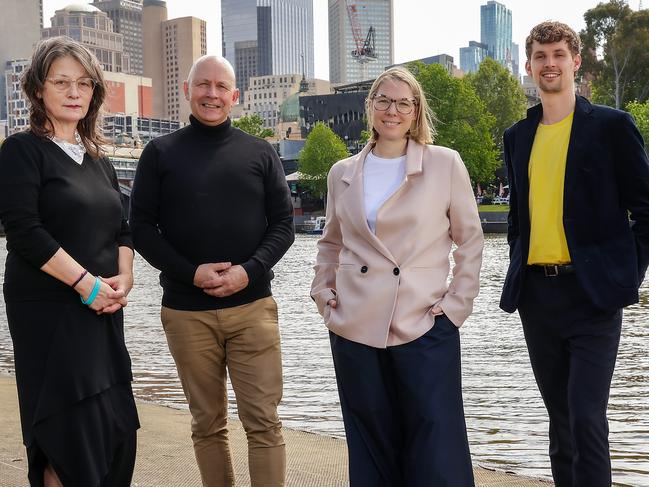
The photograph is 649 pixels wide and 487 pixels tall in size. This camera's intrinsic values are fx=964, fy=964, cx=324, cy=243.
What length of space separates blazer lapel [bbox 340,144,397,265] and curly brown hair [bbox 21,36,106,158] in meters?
0.91

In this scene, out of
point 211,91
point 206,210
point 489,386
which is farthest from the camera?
point 489,386

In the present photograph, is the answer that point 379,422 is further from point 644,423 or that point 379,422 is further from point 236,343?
point 644,423

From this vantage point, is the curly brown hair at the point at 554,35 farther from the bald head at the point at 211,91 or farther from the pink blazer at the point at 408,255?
the bald head at the point at 211,91

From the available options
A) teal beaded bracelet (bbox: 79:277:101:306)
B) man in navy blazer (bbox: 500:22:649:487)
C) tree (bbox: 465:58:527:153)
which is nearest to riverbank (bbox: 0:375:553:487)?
man in navy blazer (bbox: 500:22:649:487)

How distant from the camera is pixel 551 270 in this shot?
139 inches

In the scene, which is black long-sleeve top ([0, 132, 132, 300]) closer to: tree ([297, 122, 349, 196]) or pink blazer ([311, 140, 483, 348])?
pink blazer ([311, 140, 483, 348])

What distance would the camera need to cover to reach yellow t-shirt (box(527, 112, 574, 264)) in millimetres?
3568

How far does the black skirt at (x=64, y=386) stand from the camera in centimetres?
318

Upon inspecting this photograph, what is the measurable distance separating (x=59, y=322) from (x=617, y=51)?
4895 centimetres

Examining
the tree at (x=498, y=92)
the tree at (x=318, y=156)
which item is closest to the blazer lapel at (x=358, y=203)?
the tree at (x=498, y=92)

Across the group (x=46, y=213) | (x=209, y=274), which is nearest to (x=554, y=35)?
(x=209, y=274)

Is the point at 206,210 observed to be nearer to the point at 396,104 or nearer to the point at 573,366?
the point at 396,104

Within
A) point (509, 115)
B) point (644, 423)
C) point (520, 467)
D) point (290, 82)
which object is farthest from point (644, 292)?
point (290, 82)

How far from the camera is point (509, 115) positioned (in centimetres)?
6344
